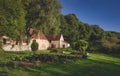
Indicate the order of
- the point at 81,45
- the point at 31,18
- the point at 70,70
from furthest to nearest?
the point at 31,18
the point at 81,45
the point at 70,70

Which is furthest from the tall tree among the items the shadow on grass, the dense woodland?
the shadow on grass

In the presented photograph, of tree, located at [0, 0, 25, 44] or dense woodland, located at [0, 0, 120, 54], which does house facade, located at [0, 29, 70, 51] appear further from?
tree, located at [0, 0, 25, 44]

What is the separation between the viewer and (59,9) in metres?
54.3

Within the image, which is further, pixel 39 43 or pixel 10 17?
pixel 39 43

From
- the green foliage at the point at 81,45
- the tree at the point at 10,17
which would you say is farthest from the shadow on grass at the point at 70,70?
the green foliage at the point at 81,45

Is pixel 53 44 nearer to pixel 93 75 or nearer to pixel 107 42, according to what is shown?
pixel 107 42

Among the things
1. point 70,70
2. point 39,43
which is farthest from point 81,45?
point 70,70

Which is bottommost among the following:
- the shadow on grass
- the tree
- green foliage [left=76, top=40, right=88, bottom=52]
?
the shadow on grass

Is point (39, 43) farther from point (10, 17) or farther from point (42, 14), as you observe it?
point (10, 17)

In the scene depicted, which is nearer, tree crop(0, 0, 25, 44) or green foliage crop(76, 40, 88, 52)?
tree crop(0, 0, 25, 44)

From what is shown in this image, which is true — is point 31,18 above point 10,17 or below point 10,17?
above

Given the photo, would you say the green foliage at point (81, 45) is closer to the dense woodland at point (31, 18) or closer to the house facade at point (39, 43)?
the dense woodland at point (31, 18)

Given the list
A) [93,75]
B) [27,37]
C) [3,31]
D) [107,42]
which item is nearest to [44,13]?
[27,37]

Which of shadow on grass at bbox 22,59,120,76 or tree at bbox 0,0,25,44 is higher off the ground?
tree at bbox 0,0,25,44
